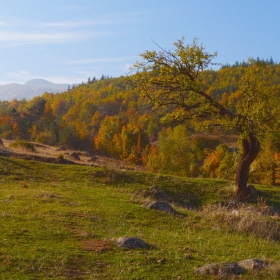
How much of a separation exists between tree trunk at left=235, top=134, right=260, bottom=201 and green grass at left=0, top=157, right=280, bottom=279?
24.7 feet

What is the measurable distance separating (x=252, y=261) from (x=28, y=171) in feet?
63.9

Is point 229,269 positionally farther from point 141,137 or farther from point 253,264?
point 141,137

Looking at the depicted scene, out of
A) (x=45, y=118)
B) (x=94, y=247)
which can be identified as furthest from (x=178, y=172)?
(x=45, y=118)

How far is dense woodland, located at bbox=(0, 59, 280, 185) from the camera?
163 feet

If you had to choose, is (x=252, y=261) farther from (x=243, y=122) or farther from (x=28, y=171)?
(x=28, y=171)

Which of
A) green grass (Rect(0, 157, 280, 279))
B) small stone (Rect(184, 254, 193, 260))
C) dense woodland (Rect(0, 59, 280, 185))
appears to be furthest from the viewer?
dense woodland (Rect(0, 59, 280, 185))

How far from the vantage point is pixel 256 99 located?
21.8 m

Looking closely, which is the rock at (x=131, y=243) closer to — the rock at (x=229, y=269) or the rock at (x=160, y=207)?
the rock at (x=229, y=269)

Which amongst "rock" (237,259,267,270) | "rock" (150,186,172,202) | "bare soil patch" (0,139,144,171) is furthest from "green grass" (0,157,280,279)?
"bare soil patch" (0,139,144,171)

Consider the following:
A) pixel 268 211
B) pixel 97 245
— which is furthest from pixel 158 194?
pixel 97 245

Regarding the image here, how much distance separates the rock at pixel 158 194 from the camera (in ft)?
73.7

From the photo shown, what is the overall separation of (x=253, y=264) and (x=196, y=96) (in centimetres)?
1382

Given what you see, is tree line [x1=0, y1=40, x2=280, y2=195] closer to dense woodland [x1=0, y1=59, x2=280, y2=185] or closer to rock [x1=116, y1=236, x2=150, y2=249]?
dense woodland [x1=0, y1=59, x2=280, y2=185]

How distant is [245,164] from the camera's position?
2259cm
